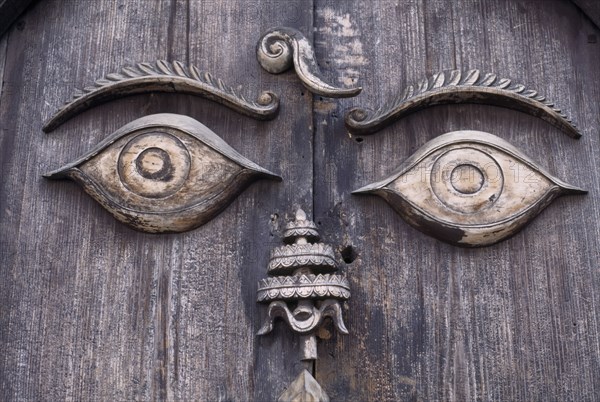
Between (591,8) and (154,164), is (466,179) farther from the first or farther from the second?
(154,164)

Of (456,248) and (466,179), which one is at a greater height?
(466,179)

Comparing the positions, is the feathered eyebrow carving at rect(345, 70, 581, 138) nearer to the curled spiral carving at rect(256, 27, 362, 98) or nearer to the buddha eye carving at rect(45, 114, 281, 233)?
the curled spiral carving at rect(256, 27, 362, 98)

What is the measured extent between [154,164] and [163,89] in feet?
0.52

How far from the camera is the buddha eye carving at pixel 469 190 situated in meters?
1.29

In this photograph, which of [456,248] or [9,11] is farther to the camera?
[9,11]

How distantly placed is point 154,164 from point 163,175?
0.03 m

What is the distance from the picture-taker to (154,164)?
1315 mm

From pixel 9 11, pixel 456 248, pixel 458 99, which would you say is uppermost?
pixel 9 11

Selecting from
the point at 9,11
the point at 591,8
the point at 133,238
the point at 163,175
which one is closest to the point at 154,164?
the point at 163,175

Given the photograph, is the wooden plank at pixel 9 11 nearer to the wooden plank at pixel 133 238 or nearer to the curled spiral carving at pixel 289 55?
the wooden plank at pixel 133 238

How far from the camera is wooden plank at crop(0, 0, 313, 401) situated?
125 cm

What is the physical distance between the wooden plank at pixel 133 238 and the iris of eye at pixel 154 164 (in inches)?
4.1

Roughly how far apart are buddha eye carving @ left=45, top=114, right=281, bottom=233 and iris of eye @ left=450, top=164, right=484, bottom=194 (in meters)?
0.31

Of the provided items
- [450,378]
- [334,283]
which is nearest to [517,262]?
[450,378]
